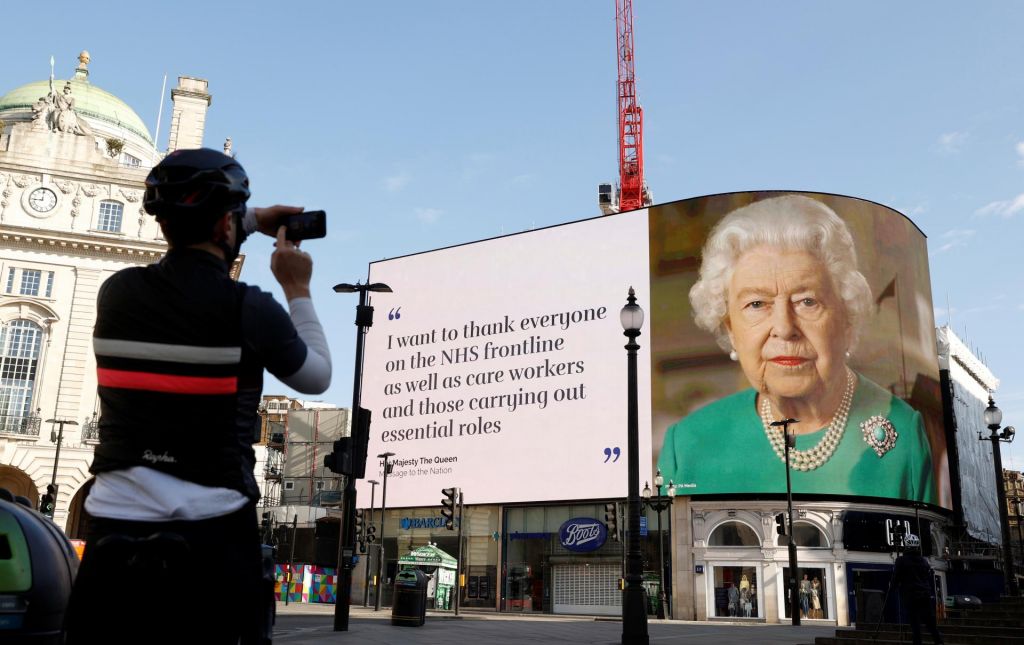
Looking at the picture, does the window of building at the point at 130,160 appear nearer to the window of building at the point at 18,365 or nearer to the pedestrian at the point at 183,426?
the window of building at the point at 18,365

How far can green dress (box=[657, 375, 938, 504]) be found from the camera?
148 feet

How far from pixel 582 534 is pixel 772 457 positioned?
33.8ft

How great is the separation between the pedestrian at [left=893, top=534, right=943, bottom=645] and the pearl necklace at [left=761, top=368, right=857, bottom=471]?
1254 inches

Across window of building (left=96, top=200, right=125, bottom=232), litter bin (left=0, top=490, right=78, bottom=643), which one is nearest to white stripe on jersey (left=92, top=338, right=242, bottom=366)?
litter bin (left=0, top=490, right=78, bottom=643)

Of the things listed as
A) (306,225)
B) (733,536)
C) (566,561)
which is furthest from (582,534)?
(306,225)

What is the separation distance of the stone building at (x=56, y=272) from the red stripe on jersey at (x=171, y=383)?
4467cm

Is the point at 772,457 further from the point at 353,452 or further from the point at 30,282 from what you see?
the point at 30,282

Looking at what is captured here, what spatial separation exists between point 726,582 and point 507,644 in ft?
107

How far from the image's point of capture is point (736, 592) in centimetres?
4484

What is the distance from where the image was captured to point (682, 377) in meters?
47.7

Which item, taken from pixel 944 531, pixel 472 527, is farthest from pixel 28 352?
pixel 944 531

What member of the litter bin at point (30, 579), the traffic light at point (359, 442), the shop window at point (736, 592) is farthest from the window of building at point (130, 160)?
the litter bin at point (30, 579)

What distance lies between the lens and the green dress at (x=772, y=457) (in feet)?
148

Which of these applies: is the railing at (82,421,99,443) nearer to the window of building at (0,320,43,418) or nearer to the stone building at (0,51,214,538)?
the stone building at (0,51,214,538)
